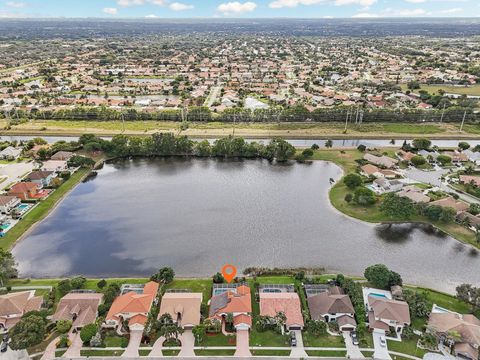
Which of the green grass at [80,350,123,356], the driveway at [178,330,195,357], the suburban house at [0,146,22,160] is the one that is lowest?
the driveway at [178,330,195,357]

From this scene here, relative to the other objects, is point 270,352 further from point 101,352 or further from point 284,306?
point 101,352

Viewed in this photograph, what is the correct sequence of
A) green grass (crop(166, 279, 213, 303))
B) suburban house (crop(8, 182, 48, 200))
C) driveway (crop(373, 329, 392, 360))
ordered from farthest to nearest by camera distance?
1. suburban house (crop(8, 182, 48, 200))
2. green grass (crop(166, 279, 213, 303))
3. driveway (crop(373, 329, 392, 360))

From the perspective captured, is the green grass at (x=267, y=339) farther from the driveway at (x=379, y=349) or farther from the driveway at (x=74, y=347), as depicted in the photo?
the driveway at (x=74, y=347)

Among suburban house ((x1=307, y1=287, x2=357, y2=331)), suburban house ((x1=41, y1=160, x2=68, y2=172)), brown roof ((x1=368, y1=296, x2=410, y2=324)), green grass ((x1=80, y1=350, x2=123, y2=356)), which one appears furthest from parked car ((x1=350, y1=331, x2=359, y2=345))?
suburban house ((x1=41, y1=160, x2=68, y2=172))

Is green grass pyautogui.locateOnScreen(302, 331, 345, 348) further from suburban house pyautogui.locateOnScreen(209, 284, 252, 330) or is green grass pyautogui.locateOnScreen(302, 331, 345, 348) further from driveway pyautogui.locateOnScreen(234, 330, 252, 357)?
suburban house pyautogui.locateOnScreen(209, 284, 252, 330)

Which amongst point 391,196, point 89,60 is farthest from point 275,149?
point 89,60

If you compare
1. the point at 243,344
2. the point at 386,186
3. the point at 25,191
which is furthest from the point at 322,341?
the point at 25,191
